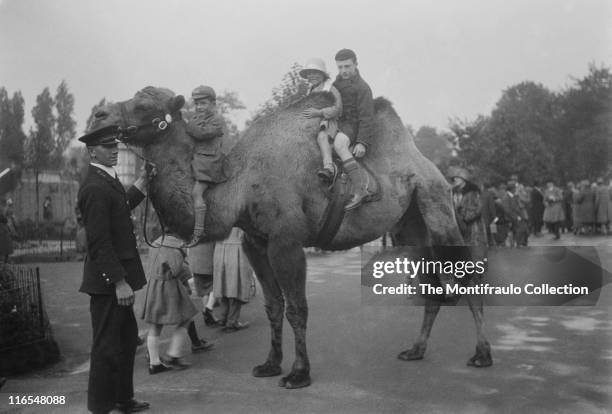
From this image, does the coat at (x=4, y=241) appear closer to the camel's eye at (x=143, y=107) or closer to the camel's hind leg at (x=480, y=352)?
the camel's eye at (x=143, y=107)

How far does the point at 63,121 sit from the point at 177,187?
2.89 m

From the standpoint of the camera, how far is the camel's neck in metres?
4.62

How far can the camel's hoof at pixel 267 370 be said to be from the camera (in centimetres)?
510

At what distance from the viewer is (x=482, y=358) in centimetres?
527

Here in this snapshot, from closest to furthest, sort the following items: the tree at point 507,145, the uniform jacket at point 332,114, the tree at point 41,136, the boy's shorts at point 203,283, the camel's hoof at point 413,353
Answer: the uniform jacket at point 332,114, the camel's hoof at point 413,353, the tree at point 41,136, the boy's shorts at point 203,283, the tree at point 507,145

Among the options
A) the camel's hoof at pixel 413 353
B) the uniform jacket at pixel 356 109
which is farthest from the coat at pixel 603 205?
the uniform jacket at pixel 356 109

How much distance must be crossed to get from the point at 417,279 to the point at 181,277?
102 inches

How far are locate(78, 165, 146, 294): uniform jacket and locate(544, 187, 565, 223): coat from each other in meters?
15.1

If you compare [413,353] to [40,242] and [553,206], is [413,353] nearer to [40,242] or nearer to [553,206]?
[40,242]

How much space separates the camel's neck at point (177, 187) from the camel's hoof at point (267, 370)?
1.37 meters

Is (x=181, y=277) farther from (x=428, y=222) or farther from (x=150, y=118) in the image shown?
(x=428, y=222)

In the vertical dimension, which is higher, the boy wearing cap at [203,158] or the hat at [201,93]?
the hat at [201,93]

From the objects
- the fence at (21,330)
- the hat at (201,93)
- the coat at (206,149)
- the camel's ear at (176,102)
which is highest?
the hat at (201,93)

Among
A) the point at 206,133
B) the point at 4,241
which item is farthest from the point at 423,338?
the point at 4,241
